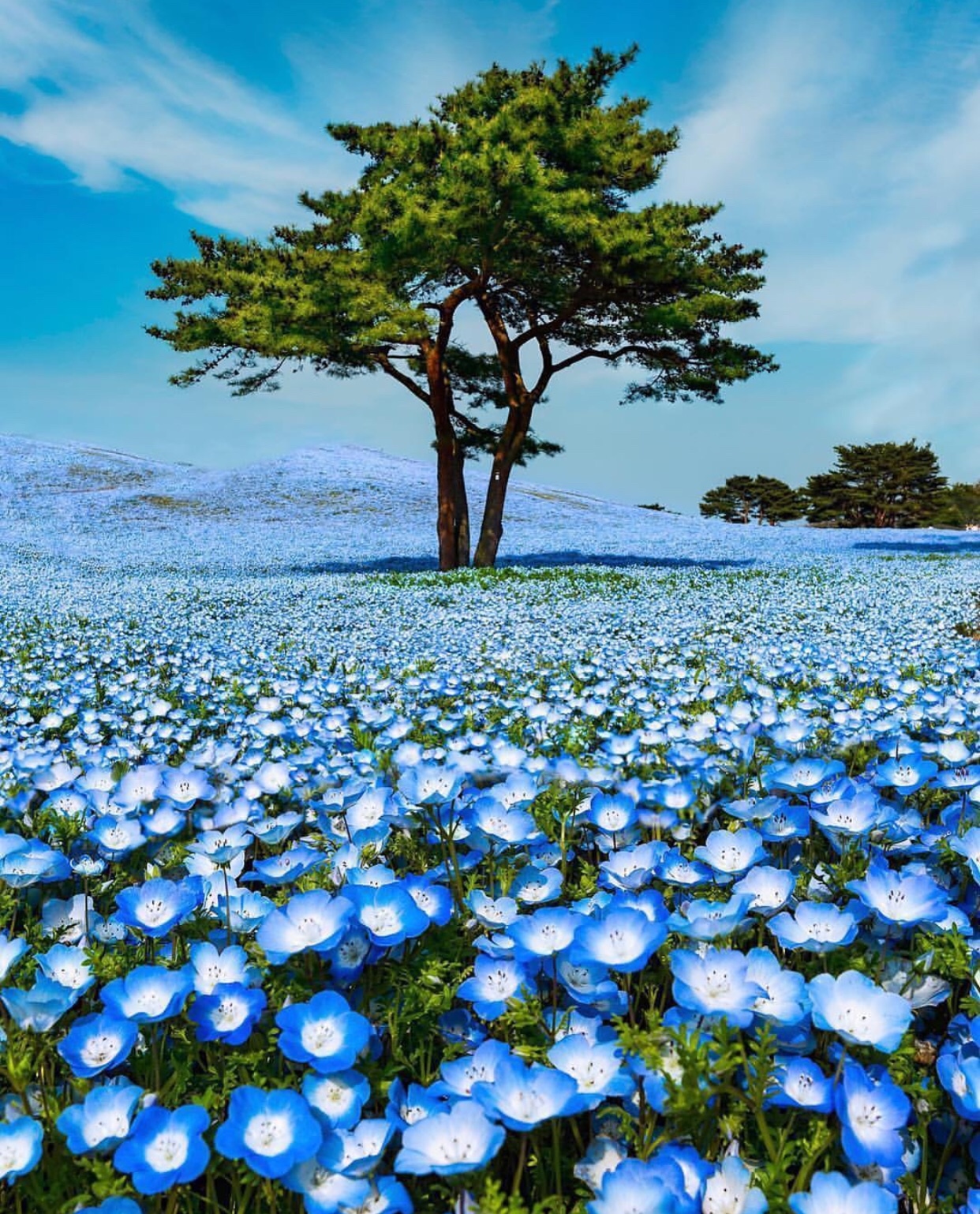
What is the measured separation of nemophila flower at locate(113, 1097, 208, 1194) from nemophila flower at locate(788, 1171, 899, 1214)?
84 cm

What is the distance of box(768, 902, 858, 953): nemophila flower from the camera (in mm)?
1577

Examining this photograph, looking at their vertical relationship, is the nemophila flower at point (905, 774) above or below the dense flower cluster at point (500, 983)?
above

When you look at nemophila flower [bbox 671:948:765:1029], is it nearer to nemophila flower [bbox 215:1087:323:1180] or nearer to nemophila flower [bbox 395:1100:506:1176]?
nemophila flower [bbox 395:1100:506:1176]

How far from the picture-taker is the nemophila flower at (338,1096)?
129cm

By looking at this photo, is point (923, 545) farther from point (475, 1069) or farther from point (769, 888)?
point (475, 1069)

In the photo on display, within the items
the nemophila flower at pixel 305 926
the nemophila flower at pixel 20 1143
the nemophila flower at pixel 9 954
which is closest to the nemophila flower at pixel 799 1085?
the nemophila flower at pixel 305 926

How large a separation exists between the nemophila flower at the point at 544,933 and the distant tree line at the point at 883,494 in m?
66.9

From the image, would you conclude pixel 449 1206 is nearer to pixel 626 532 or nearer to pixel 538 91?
pixel 538 91

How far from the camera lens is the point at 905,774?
238 cm

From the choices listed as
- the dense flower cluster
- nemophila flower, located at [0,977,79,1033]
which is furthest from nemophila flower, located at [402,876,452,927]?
nemophila flower, located at [0,977,79,1033]

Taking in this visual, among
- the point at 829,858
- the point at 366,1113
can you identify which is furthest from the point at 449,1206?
the point at 829,858

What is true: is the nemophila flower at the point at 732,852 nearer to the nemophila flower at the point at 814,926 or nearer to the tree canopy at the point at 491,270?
the nemophila flower at the point at 814,926

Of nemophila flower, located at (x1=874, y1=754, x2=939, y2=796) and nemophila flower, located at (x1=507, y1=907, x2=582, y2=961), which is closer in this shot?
nemophila flower, located at (x1=507, y1=907, x2=582, y2=961)

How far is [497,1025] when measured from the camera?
1.64 metres
